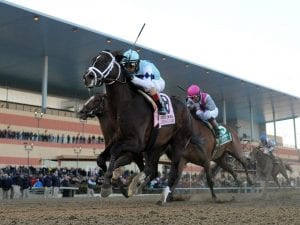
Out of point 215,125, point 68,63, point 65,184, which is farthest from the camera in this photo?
point 68,63

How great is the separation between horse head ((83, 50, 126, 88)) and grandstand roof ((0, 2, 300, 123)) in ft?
92.4

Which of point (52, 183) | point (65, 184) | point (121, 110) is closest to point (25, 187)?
point (52, 183)

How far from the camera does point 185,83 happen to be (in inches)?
2304

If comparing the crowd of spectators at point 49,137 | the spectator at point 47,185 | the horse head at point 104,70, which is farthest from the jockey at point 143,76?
the crowd of spectators at point 49,137

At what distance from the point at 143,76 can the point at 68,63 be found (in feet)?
131

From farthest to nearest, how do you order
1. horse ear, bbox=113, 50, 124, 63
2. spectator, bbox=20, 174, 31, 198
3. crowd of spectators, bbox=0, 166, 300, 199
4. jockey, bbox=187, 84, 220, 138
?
1. spectator, bbox=20, 174, 31, 198
2. crowd of spectators, bbox=0, 166, 300, 199
3. jockey, bbox=187, 84, 220, 138
4. horse ear, bbox=113, 50, 124, 63

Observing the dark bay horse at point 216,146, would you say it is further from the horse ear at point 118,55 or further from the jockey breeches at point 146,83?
the horse ear at point 118,55

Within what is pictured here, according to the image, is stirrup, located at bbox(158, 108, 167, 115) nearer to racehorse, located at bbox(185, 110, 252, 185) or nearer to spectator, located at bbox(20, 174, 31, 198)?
racehorse, located at bbox(185, 110, 252, 185)

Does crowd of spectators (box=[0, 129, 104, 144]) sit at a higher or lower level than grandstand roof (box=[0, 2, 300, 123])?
lower

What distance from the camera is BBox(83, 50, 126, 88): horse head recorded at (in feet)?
27.9

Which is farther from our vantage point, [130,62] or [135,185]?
[130,62]

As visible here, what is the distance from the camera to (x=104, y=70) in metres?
8.87

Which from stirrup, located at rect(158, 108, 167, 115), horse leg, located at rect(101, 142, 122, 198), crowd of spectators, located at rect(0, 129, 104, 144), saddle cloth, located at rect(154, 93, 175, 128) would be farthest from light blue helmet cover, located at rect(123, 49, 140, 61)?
crowd of spectators, located at rect(0, 129, 104, 144)

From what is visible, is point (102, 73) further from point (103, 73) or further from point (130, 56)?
point (130, 56)
